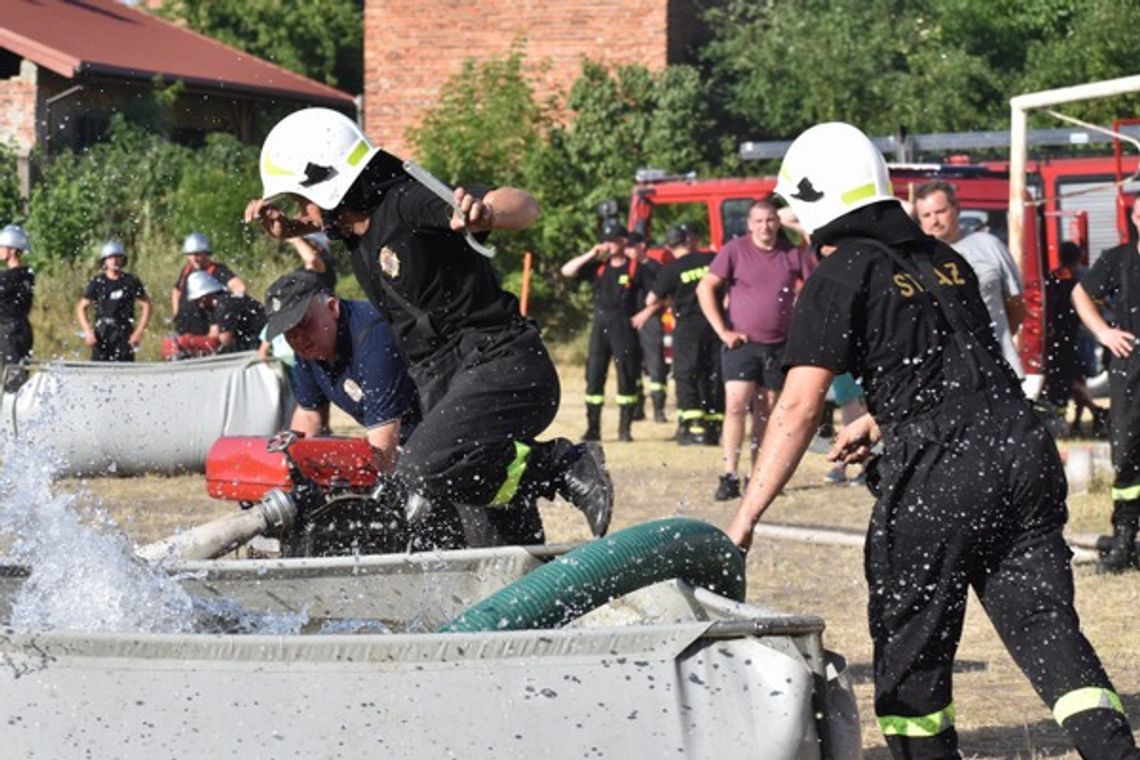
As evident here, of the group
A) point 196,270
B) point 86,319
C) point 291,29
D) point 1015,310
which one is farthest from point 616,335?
point 291,29

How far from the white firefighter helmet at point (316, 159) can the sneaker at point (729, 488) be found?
7214 millimetres

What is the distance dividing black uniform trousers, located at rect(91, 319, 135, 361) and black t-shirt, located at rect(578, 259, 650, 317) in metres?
4.05

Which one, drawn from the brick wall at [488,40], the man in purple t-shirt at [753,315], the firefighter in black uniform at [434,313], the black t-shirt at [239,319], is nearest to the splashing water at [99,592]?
the firefighter in black uniform at [434,313]

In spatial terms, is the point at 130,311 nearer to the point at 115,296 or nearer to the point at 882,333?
the point at 115,296

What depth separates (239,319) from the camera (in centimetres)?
1670

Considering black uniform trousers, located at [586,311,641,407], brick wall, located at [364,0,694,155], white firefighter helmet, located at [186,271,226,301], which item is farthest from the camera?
brick wall, located at [364,0,694,155]

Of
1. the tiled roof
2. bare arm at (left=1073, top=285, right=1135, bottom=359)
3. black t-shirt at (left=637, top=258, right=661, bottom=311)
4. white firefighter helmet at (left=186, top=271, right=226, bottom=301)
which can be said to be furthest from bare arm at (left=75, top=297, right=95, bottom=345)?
the tiled roof

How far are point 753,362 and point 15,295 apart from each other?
22.1ft

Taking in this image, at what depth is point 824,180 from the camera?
5.39m

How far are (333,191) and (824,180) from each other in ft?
5.96

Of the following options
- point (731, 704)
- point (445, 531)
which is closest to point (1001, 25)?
point (445, 531)

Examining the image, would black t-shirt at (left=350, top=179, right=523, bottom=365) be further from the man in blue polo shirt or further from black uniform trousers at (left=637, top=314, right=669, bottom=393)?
black uniform trousers at (left=637, top=314, right=669, bottom=393)

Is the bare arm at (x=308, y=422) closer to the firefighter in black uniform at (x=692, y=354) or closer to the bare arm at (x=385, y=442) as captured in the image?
the bare arm at (x=385, y=442)

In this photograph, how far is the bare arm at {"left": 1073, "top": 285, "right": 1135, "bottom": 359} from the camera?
10.2m
